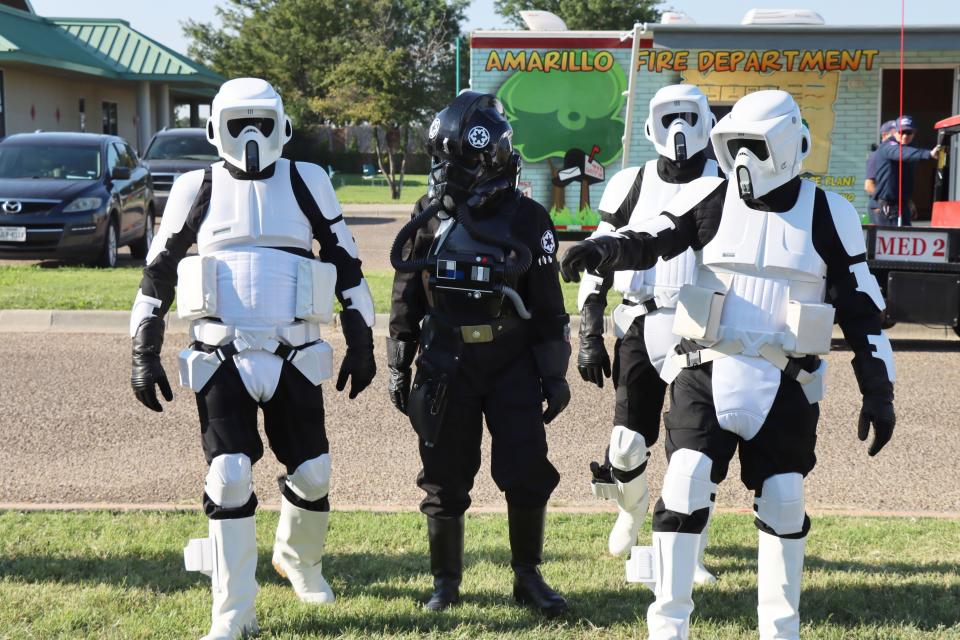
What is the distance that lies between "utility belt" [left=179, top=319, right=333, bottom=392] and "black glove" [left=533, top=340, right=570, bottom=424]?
32.9 inches

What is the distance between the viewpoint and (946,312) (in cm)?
1031

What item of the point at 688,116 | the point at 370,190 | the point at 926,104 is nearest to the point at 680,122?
the point at 688,116

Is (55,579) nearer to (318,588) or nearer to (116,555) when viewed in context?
(116,555)

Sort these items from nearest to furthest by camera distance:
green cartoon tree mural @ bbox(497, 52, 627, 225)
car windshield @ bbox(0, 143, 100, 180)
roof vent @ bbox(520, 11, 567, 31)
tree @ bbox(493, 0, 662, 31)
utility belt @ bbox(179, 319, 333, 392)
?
utility belt @ bbox(179, 319, 333, 392)
car windshield @ bbox(0, 143, 100, 180)
green cartoon tree mural @ bbox(497, 52, 627, 225)
roof vent @ bbox(520, 11, 567, 31)
tree @ bbox(493, 0, 662, 31)

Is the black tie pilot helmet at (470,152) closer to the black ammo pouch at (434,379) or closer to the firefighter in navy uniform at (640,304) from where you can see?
the black ammo pouch at (434,379)

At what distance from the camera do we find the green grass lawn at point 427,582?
4.22 meters

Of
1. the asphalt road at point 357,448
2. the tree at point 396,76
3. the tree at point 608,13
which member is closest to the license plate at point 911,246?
the asphalt road at point 357,448

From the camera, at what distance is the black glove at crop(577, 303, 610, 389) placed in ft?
16.4

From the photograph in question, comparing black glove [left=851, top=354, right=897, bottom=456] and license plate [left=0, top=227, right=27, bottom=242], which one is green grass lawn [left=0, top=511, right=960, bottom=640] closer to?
black glove [left=851, top=354, right=897, bottom=456]

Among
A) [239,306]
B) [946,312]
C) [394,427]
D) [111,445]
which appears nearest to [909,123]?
[946,312]

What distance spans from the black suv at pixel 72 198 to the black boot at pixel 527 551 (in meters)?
11.3

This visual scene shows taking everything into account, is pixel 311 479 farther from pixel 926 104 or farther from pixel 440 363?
pixel 926 104

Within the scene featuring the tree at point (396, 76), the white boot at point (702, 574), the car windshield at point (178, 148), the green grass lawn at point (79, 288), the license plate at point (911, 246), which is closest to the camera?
the white boot at point (702, 574)

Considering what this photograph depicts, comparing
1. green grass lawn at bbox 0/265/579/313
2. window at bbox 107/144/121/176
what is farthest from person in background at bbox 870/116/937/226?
window at bbox 107/144/121/176
